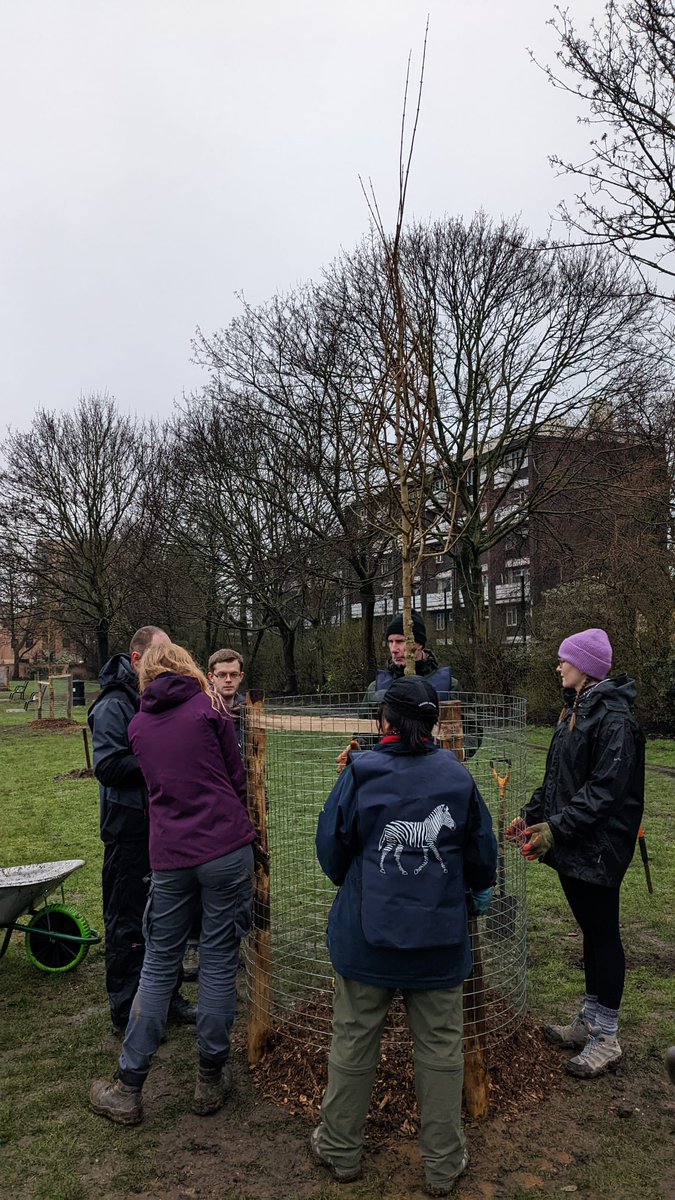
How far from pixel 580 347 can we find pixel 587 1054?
18.6 meters

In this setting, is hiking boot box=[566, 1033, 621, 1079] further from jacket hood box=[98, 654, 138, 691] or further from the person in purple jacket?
jacket hood box=[98, 654, 138, 691]

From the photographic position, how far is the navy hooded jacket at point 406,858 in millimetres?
2850

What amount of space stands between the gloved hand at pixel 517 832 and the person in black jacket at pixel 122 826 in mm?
1672

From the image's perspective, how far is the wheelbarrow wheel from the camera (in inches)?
199

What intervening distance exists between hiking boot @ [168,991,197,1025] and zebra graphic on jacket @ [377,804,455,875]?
2.16 metres

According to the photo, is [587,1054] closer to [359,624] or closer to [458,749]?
[458,749]

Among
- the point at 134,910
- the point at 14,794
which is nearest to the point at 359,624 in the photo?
the point at 14,794

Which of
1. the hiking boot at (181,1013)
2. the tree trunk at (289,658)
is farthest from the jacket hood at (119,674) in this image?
the tree trunk at (289,658)

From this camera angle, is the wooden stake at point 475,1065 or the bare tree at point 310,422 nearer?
the wooden stake at point 475,1065

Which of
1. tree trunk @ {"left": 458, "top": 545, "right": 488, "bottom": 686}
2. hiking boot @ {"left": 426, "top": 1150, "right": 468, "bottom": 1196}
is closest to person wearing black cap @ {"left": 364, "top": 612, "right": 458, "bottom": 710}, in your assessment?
hiking boot @ {"left": 426, "top": 1150, "right": 468, "bottom": 1196}

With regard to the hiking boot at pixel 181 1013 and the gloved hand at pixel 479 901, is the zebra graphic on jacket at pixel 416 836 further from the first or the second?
the hiking boot at pixel 181 1013

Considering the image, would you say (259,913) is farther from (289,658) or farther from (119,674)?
(289,658)

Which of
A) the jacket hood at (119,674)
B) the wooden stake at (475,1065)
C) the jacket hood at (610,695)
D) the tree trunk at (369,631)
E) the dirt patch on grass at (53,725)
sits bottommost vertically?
the wooden stake at (475,1065)

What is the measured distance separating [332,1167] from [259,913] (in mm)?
1116
